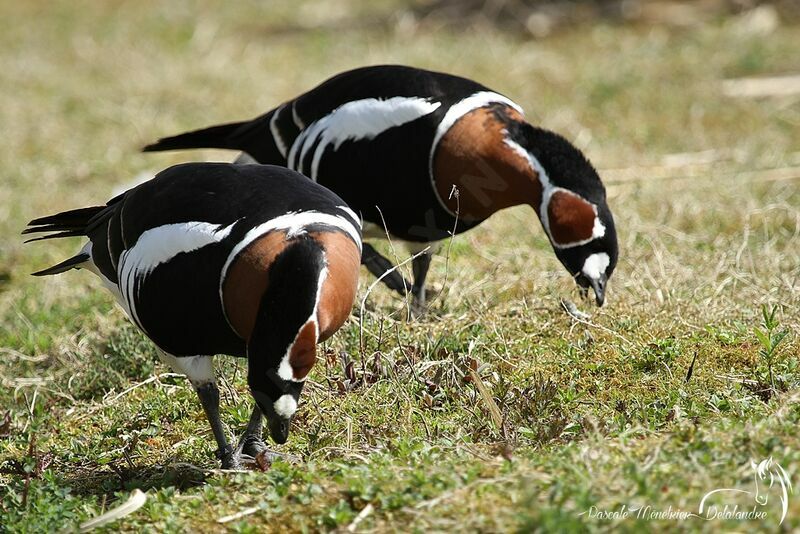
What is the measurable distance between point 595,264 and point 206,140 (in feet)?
7.02

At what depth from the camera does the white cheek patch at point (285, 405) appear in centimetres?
341

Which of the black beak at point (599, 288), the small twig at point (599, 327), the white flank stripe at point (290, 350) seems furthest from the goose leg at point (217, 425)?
the black beak at point (599, 288)

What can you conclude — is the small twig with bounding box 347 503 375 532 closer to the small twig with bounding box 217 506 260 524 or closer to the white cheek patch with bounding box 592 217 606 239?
the small twig with bounding box 217 506 260 524

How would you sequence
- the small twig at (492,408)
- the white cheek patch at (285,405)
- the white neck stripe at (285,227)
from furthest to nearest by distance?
the small twig at (492,408)
the white neck stripe at (285,227)
the white cheek patch at (285,405)

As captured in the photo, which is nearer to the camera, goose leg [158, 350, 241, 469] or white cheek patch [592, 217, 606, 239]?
goose leg [158, 350, 241, 469]

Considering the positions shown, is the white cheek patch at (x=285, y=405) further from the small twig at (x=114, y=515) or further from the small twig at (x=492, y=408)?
the small twig at (x=492, y=408)

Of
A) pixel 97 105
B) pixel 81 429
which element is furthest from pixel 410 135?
pixel 97 105

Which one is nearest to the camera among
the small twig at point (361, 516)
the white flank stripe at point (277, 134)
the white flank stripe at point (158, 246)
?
the small twig at point (361, 516)

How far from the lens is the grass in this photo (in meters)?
3.24

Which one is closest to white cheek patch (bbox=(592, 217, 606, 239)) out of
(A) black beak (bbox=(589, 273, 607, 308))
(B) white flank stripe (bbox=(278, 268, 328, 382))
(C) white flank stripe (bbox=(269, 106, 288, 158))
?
(A) black beak (bbox=(589, 273, 607, 308))

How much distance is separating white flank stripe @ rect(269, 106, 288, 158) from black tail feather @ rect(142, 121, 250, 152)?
0.24 metres

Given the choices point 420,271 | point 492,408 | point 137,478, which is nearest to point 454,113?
point 420,271

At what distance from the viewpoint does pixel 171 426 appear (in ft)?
14.7

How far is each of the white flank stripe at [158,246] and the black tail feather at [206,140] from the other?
64.6 inches
